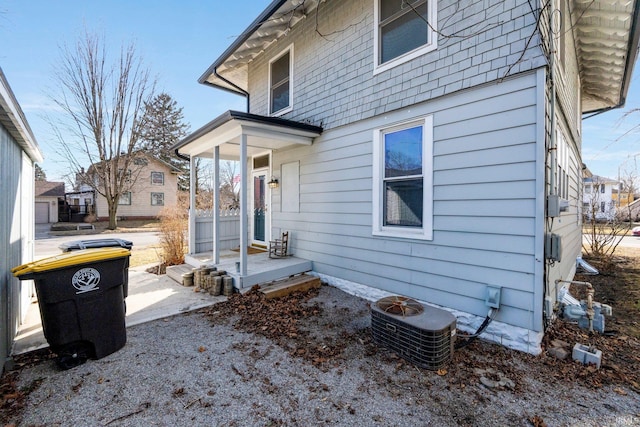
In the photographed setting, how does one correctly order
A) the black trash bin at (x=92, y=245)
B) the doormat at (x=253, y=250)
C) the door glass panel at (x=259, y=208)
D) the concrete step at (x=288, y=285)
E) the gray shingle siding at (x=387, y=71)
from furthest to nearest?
the door glass panel at (x=259, y=208) → the doormat at (x=253, y=250) → the concrete step at (x=288, y=285) → the black trash bin at (x=92, y=245) → the gray shingle siding at (x=387, y=71)

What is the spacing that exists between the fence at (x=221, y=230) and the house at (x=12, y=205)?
9.98ft

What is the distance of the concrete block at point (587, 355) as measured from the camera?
2760mm

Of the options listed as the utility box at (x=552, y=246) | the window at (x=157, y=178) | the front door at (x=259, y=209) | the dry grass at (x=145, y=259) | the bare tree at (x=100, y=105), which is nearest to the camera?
the utility box at (x=552, y=246)

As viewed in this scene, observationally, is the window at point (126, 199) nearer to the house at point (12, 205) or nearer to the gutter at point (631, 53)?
the house at point (12, 205)

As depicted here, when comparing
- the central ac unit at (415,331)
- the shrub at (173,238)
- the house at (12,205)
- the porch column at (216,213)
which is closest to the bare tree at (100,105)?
the shrub at (173,238)

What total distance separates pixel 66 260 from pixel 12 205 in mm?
1440

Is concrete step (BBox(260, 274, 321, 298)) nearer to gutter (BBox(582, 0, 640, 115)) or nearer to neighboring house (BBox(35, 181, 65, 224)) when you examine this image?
gutter (BBox(582, 0, 640, 115))

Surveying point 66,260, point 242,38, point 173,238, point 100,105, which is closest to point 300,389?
point 66,260

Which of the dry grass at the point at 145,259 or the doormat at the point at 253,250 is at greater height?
the doormat at the point at 253,250

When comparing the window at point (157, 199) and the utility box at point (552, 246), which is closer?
the utility box at point (552, 246)

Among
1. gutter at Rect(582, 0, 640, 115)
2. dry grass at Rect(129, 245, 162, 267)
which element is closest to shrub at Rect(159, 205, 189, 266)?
dry grass at Rect(129, 245, 162, 267)

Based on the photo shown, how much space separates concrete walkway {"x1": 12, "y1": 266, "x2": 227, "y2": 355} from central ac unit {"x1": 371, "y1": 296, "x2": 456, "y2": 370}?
2.83 metres

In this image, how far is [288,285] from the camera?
16.5 ft

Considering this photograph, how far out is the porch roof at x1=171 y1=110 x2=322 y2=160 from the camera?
4762 mm
